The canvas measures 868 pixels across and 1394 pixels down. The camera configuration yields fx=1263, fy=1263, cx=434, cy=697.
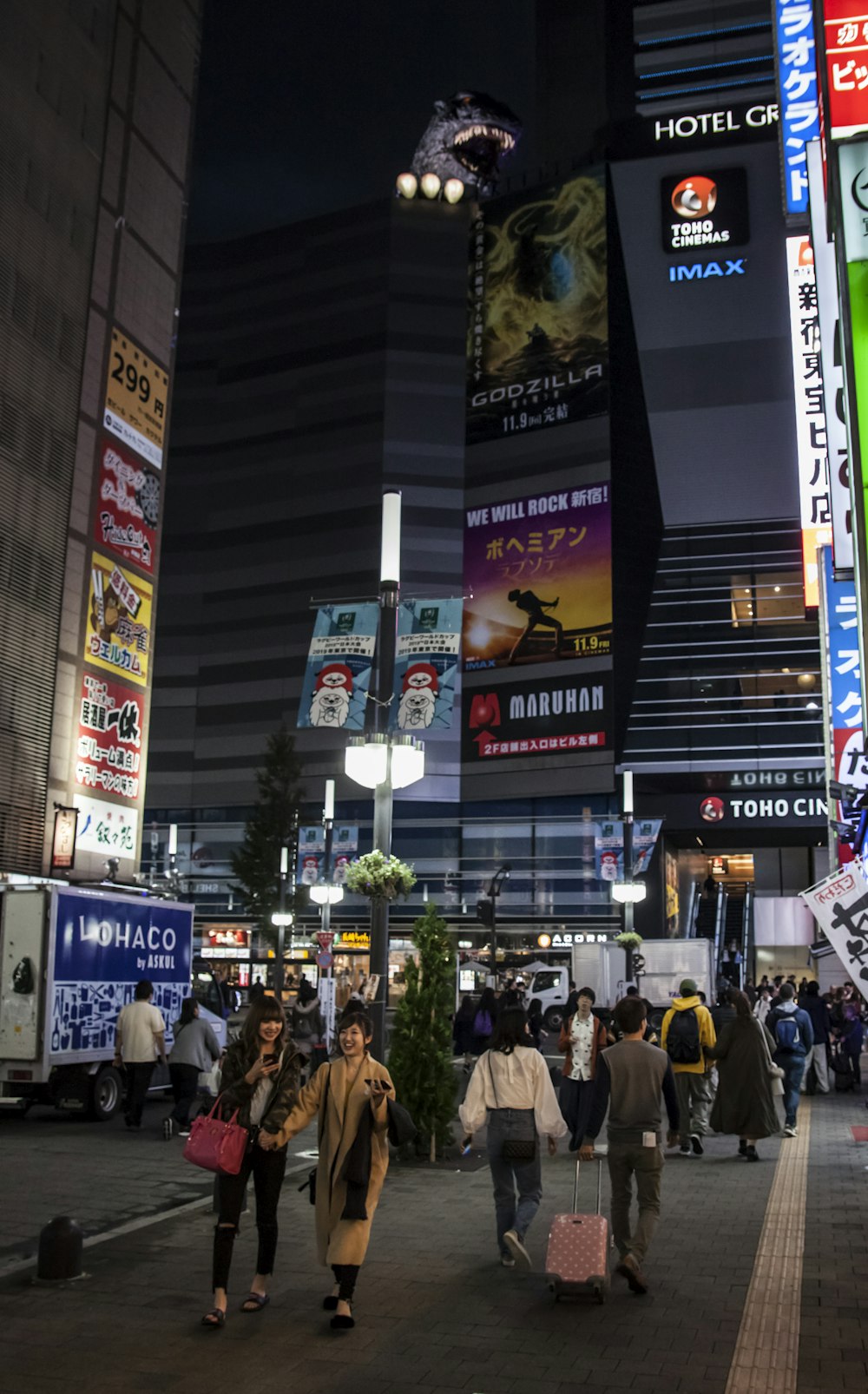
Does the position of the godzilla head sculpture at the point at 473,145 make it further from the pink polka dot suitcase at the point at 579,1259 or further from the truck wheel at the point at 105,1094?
the pink polka dot suitcase at the point at 579,1259

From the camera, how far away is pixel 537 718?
52.9 metres

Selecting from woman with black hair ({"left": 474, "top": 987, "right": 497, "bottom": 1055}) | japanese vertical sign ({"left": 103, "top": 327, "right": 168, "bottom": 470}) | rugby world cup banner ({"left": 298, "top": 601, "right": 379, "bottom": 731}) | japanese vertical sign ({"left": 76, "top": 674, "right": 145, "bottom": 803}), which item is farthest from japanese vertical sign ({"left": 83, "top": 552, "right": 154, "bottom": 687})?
rugby world cup banner ({"left": 298, "top": 601, "right": 379, "bottom": 731})

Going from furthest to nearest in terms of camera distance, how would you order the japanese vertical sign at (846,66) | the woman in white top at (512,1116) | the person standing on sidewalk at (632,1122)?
1. the japanese vertical sign at (846,66)
2. the woman in white top at (512,1116)
3. the person standing on sidewalk at (632,1122)

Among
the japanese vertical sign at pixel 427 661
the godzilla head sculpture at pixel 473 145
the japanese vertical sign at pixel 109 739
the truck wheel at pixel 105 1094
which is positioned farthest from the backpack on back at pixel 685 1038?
the godzilla head sculpture at pixel 473 145

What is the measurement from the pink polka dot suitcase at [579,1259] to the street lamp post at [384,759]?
17.4ft

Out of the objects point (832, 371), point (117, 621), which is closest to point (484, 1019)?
point (832, 371)

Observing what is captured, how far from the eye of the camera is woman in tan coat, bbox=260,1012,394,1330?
6.86 meters

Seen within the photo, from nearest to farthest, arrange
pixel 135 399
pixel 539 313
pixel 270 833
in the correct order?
pixel 135 399, pixel 270 833, pixel 539 313

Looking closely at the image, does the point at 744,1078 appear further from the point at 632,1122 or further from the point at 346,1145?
the point at 346,1145

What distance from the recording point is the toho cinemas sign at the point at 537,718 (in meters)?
51.5

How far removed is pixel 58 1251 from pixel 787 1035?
10163 millimetres

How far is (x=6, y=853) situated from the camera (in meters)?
23.5

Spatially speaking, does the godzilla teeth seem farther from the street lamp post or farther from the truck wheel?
the truck wheel

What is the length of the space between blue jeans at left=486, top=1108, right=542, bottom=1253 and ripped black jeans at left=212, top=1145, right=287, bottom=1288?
5.33 feet
